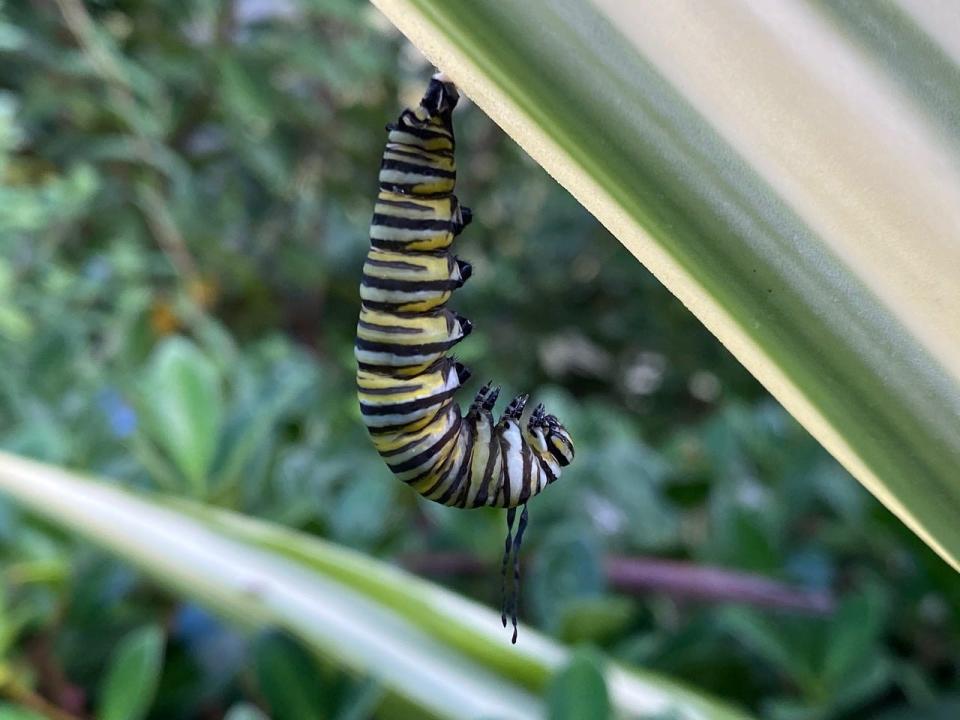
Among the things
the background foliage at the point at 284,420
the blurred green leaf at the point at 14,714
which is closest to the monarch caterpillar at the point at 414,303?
the background foliage at the point at 284,420

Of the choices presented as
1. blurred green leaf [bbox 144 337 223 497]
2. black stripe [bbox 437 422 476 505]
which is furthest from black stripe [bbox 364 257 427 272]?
blurred green leaf [bbox 144 337 223 497]

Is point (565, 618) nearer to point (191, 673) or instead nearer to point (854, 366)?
point (191, 673)

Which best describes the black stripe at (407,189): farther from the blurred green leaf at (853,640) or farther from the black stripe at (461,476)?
the blurred green leaf at (853,640)

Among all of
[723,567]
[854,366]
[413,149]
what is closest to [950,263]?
[854,366]

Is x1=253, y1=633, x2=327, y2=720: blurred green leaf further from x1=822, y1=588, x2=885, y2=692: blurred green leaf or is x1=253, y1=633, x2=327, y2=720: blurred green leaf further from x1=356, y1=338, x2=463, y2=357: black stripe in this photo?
x1=822, y1=588, x2=885, y2=692: blurred green leaf

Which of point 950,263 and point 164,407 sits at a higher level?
point 950,263
